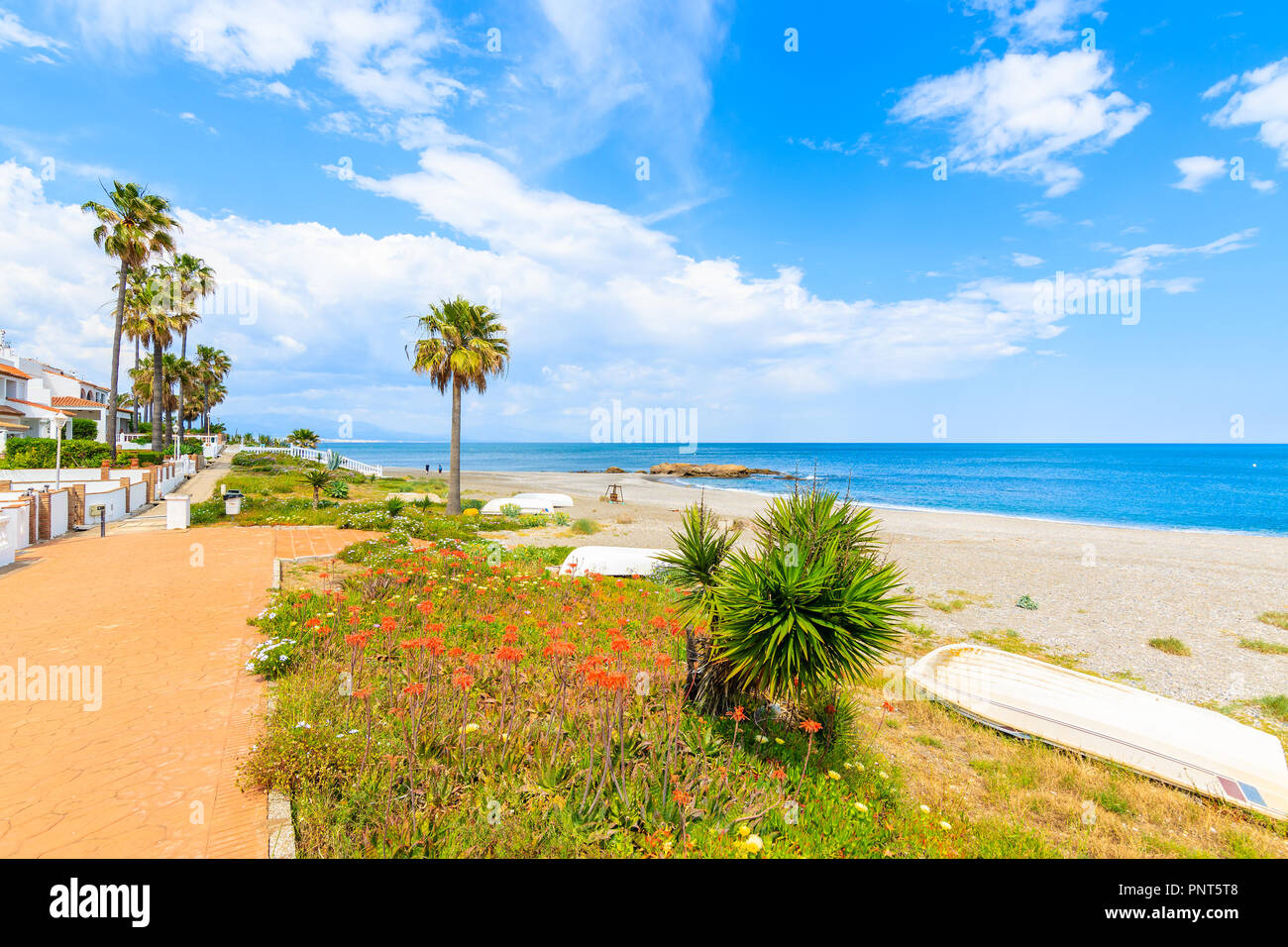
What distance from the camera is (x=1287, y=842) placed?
4.56 m

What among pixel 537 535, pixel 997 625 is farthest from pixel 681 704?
pixel 537 535

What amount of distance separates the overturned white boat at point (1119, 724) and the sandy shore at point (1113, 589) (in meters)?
2.12

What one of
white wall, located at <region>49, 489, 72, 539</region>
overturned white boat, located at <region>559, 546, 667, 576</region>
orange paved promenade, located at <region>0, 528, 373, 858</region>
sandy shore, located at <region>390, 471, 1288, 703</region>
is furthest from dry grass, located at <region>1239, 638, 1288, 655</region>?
white wall, located at <region>49, 489, 72, 539</region>

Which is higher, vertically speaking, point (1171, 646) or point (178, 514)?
point (178, 514)

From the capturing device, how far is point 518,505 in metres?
25.6

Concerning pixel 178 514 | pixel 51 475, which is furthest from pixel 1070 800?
pixel 51 475

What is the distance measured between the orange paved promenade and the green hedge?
24552 mm

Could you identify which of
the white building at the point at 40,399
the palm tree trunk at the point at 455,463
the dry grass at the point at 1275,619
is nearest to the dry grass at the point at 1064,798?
the dry grass at the point at 1275,619

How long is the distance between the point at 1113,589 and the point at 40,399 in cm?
7641

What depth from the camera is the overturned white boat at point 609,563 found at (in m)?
11.4

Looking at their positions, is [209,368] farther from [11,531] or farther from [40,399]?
[11,531]
